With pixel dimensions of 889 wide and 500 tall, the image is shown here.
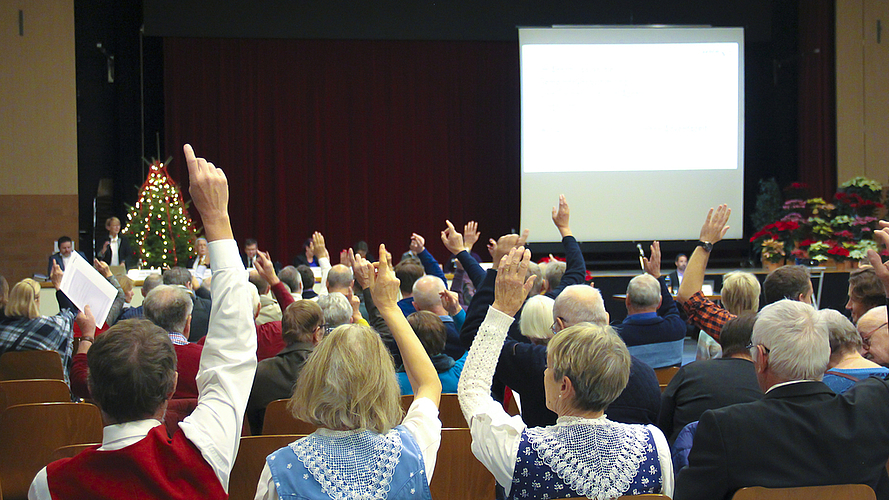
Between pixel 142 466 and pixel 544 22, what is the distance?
11.1 m

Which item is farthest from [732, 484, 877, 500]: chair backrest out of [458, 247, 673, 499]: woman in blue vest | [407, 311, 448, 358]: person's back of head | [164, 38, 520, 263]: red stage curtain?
[164, 38, 520, 263]: red stage curtain

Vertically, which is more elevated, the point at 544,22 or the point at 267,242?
the point at 544,22

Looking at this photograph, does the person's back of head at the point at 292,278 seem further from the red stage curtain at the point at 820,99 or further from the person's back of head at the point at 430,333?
the red stage curtain at the point at 820,99

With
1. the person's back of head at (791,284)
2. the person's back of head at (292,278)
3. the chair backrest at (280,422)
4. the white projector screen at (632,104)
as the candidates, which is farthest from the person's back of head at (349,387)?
the white projector screen at (632,104)

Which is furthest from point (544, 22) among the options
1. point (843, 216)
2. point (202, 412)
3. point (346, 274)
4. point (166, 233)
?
point (202, 412)

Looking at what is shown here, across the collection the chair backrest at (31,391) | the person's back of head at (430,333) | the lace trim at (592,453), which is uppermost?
the person's back of head at (430,333)

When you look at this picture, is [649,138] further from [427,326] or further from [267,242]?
[427,326]

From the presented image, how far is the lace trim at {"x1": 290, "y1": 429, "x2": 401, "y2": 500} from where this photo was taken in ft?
4.98

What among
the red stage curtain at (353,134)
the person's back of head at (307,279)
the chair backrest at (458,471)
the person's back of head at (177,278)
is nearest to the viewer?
the chair backrest at (458,471)

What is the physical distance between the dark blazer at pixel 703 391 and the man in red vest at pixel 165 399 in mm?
1497

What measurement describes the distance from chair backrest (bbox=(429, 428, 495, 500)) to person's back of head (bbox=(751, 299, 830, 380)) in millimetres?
941

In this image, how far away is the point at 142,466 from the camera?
1.40m

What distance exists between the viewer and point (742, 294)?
11.2ft

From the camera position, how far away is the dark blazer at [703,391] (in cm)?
242
